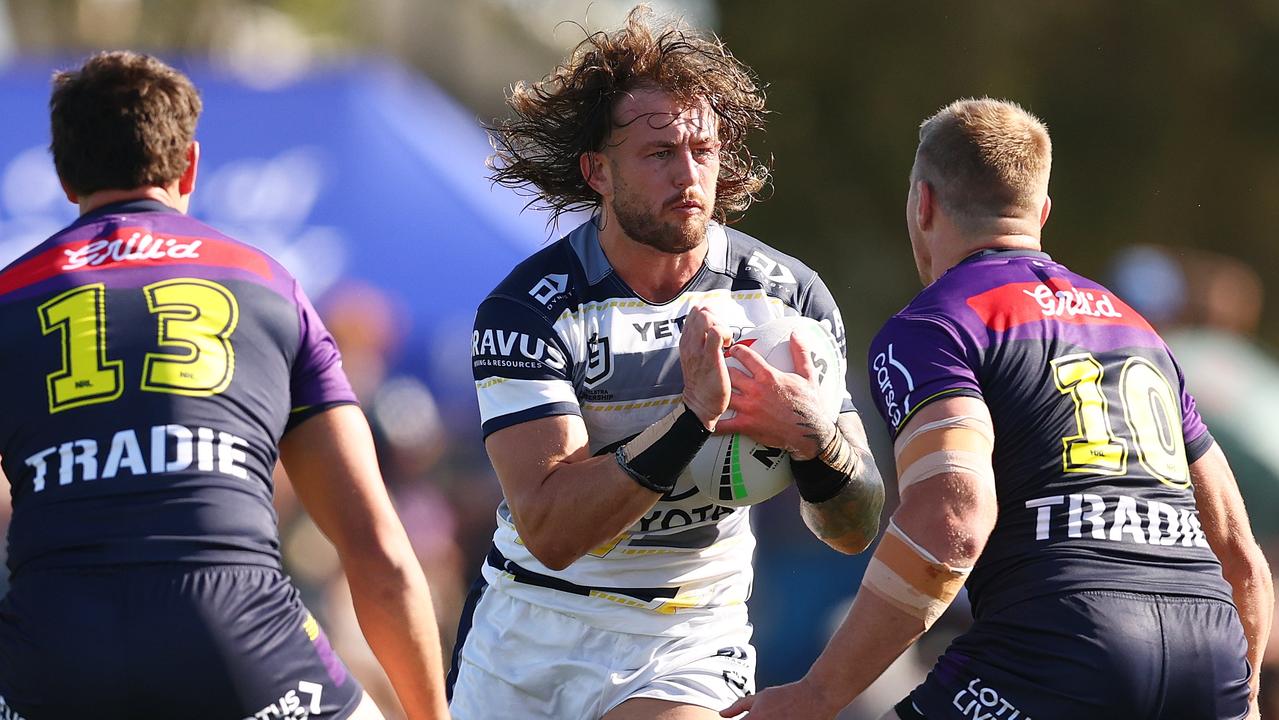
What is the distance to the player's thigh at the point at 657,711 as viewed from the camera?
14.9 ft

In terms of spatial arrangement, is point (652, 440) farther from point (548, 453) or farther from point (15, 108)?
point (15, 108)

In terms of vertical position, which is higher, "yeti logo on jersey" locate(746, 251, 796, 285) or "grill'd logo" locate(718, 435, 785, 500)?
"yeti logo on jersey" locate(746, 251, 796, 285)

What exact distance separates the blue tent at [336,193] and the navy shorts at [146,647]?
7.06 meters

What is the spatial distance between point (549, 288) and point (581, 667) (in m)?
1.19

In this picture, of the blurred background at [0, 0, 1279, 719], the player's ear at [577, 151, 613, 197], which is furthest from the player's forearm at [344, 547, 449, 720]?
the blurred background at [0, 0, 1279, 719]

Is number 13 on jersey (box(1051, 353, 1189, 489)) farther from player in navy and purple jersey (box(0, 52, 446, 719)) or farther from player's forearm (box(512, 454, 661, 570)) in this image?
player in navy and purple jersey (box(0, 52, 446, 719))

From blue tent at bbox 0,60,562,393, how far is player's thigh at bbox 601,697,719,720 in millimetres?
6426

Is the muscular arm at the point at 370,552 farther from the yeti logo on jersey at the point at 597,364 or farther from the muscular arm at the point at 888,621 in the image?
the muscular arm at the point at 888,621

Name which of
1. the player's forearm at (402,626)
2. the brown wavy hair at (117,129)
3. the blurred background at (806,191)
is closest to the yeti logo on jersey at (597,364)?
the player's forearm at (402,626)

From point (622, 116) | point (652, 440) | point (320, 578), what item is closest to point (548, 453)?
point (652, 440)

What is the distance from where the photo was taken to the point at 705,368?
13.8 ft

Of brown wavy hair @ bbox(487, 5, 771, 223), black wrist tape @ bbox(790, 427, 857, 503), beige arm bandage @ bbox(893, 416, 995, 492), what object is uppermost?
brown wavy hair @ bbox(487, 5, 771, 223)

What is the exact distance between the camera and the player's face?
4824 millimetres

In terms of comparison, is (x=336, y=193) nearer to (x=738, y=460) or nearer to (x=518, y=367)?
(x=518, y=367)
